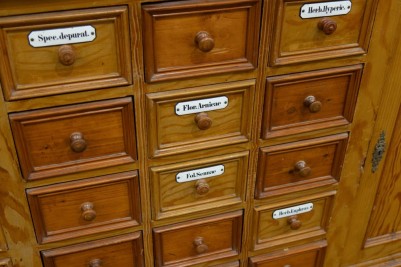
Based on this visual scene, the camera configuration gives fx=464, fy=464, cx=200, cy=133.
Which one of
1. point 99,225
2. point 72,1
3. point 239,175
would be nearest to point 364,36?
point 239,175

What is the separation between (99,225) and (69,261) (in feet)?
0.39

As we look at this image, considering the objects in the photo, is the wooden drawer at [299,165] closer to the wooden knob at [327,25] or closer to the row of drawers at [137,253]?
the row of drawers at [137,253]

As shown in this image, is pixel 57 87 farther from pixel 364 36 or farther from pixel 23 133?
pixel 364 36

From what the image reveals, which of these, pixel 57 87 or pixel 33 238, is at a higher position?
pixel 57 87

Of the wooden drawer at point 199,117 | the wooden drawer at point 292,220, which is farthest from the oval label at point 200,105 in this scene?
the wooden drawer at point 292,220

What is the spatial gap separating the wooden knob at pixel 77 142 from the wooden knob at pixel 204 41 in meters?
0.28

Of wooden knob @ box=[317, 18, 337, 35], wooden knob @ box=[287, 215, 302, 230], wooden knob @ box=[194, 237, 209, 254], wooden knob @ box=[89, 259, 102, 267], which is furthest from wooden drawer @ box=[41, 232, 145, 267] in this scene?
wooden knob @ box=[317, 18, 337, 35]

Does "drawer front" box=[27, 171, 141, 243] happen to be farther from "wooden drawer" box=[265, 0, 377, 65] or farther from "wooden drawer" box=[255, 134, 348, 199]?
"wooden drawer" box=[265, 0, 377, 65]

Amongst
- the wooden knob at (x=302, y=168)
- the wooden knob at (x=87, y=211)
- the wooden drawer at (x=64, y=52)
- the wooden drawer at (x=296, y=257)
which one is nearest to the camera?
the wooden drawer at (x=64, y=52)

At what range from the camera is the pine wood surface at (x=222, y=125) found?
32.0 inches

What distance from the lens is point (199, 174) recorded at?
1.02 m

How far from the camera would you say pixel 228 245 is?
3.87 ft

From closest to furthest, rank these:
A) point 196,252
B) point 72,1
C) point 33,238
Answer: point 72,1 < point 33,238 < point 196,252

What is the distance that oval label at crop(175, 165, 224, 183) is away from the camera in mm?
1009
